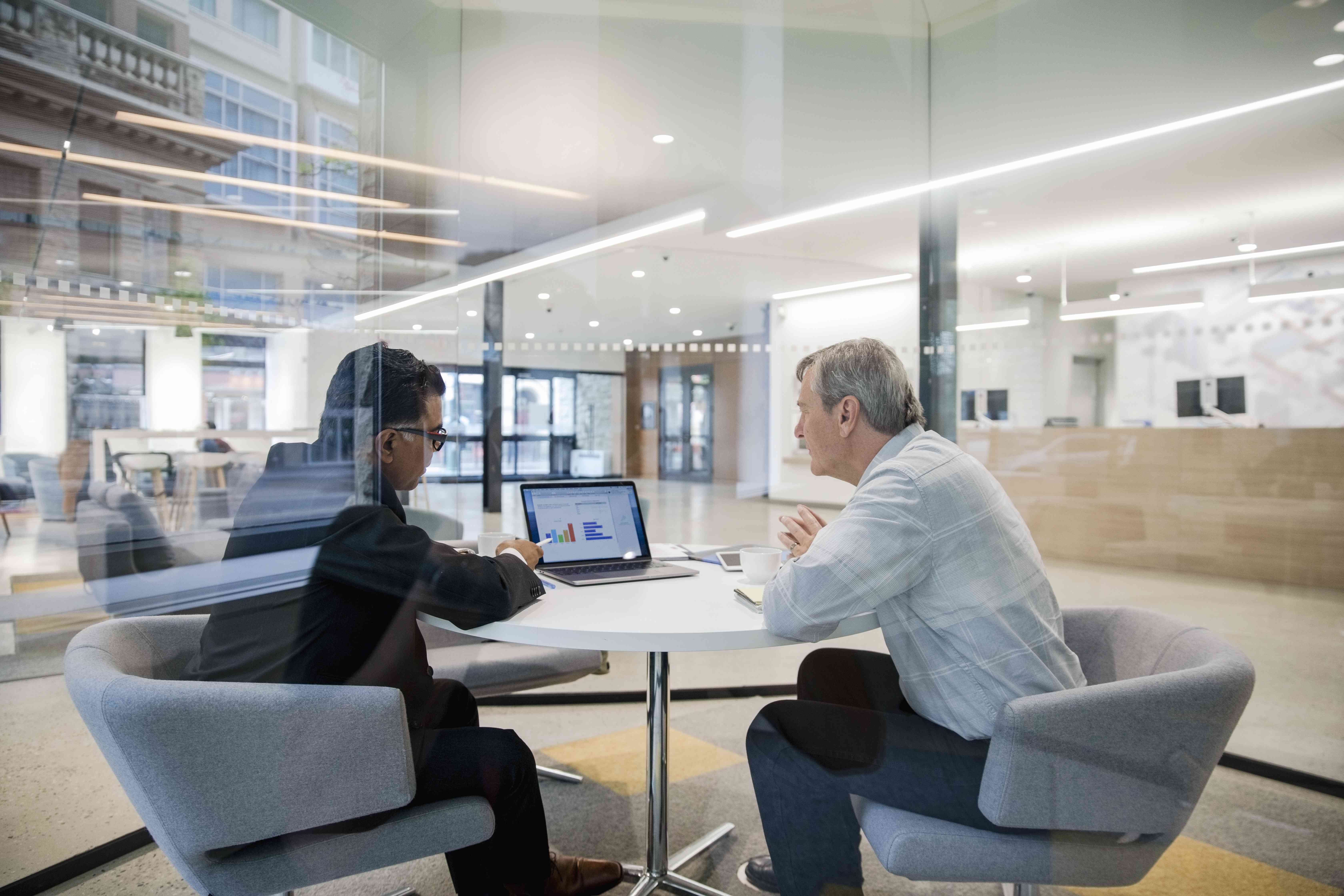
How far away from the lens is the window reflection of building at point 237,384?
2396 mm

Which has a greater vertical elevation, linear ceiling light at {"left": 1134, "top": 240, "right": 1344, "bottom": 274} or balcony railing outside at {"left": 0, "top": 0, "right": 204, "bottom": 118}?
balcony railing outside at {"left": 0, "top": 0, "right": 204, "bottom": 118}

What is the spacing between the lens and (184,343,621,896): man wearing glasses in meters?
1.31

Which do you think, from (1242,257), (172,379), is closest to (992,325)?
(1242,257)

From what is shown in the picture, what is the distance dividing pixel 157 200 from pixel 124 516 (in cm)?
113

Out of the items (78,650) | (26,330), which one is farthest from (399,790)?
(26,330)

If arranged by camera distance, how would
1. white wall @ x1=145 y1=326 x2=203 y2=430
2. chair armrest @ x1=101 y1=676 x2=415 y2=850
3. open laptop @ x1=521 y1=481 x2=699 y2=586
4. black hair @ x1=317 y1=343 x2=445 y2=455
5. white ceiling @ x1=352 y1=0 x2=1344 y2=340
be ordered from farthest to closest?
1. white ceiling @ x1=352 y1=0 x2=1344 y2=340
2. white wall @ x1=145 y1=326 x2=203 y2=430
3. open laptop @ x1=521 y1=481 x2=699 y2=586
4. black hair @ x1=317 y1=343 x2=445 y2=455
5. chair armrest @ x1=101 y1=676 x2=415 y2=850

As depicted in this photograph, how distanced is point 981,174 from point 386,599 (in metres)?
3.32

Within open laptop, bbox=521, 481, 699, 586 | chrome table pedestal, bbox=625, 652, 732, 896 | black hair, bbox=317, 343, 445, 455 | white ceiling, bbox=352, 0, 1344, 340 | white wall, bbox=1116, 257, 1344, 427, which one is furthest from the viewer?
white ceiling, bbox=352, 0, 1344, 340

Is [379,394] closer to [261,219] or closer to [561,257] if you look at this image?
[261,219]

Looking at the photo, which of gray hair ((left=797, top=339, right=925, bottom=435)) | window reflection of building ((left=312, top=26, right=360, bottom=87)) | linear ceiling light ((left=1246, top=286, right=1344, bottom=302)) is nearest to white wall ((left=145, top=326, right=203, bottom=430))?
window reflection of building ((left=312, top=26, right=360, bottom=87))

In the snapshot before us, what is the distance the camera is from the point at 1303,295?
276 centimetres

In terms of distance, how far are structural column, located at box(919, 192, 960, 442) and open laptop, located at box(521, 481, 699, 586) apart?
201 centimetres

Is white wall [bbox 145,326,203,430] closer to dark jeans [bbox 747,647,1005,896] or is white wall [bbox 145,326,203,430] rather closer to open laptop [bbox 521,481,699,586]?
open laptop [bbox 521,481,699,586]

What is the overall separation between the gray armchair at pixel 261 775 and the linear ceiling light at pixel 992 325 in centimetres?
307
